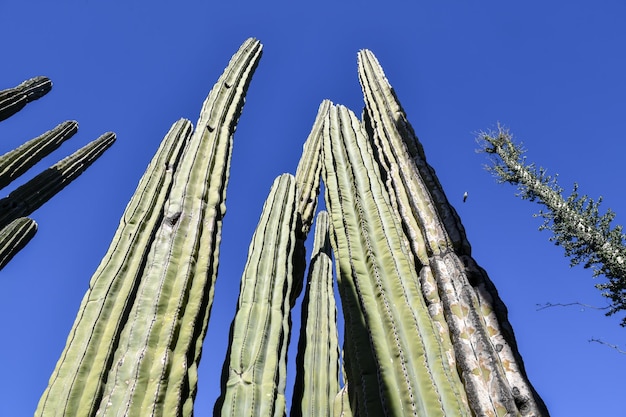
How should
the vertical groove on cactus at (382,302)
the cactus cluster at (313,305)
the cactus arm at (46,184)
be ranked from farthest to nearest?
the cactus arm at (46,184) < the cactus cluster at (313,305) < the vertical groove on cactus at (382,302)

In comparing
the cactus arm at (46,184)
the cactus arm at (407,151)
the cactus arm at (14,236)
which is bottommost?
the cactus arm at (407,151)

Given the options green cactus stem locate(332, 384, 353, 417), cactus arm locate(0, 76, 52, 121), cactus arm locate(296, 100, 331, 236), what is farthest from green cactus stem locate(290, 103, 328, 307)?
cactus arm locate(0, 76, 52, 121)

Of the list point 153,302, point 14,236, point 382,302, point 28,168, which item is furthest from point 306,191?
point 28,168

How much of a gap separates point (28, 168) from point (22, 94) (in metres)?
1.47

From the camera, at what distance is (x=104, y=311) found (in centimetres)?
281

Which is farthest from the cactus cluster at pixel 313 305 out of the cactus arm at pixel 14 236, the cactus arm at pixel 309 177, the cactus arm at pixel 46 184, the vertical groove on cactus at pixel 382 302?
the cactus arm at pixel 46 184

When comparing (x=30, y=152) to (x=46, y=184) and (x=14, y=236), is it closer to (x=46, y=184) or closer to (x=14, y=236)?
(x=46, y=184)

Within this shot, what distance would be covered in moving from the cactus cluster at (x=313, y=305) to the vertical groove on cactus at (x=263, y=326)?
11 mm

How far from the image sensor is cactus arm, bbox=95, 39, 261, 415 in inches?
96.7

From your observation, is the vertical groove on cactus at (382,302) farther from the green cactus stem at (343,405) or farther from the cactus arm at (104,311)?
the cactus arm at (104,311)

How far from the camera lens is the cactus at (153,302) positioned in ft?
8.02

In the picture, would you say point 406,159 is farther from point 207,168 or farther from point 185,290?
point 185,290

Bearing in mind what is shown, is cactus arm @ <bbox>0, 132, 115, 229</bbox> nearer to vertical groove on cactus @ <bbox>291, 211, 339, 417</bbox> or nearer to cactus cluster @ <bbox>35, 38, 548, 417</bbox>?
cactus cluster @ <bbox>35, 38, 548, 417</bbox>

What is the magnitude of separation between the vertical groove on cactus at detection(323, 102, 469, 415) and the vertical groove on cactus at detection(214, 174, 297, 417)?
567mm
